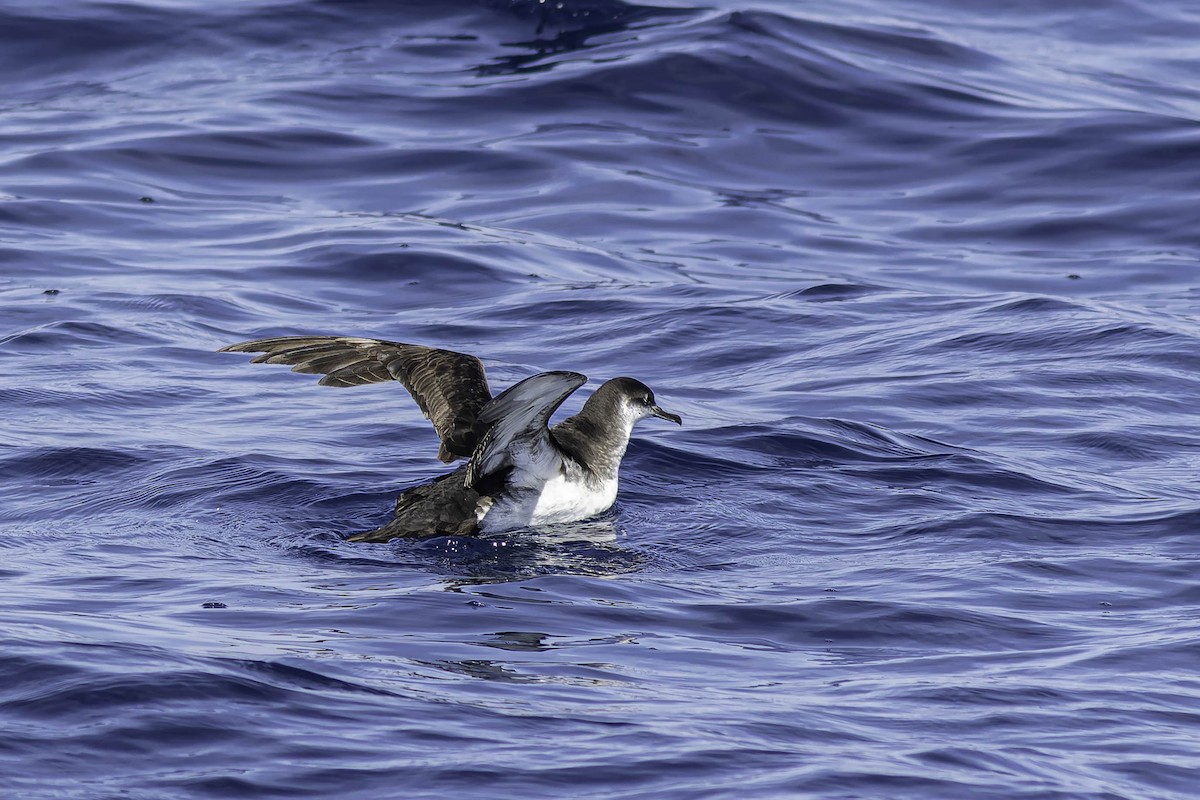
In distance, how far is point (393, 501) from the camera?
9.34 meters

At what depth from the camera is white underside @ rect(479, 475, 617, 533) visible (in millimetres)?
8703

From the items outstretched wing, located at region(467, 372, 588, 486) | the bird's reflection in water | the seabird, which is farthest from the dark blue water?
outstretched wing, located at region(467, 372, 588, 486)

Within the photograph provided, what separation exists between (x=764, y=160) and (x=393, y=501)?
9.15 m

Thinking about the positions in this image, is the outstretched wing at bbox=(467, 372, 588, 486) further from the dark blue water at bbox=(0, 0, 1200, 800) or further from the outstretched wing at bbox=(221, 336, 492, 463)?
the dark blue water at bbox=(0, 0, 1200, 800)

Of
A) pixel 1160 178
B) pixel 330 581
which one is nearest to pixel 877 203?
pixel 1160 178

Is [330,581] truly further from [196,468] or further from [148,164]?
[148,164]

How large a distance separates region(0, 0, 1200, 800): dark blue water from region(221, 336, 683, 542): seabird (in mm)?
180

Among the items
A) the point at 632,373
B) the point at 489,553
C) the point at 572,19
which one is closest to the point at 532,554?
the point at 489,553

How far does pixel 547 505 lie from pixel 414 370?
0.99 m

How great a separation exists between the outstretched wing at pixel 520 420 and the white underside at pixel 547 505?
0.60 feet

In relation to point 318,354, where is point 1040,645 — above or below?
below

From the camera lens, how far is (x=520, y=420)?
8.09 m

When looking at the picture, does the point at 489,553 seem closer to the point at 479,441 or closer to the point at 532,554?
the point at 532,554

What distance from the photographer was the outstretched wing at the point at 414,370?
28.2 feet
